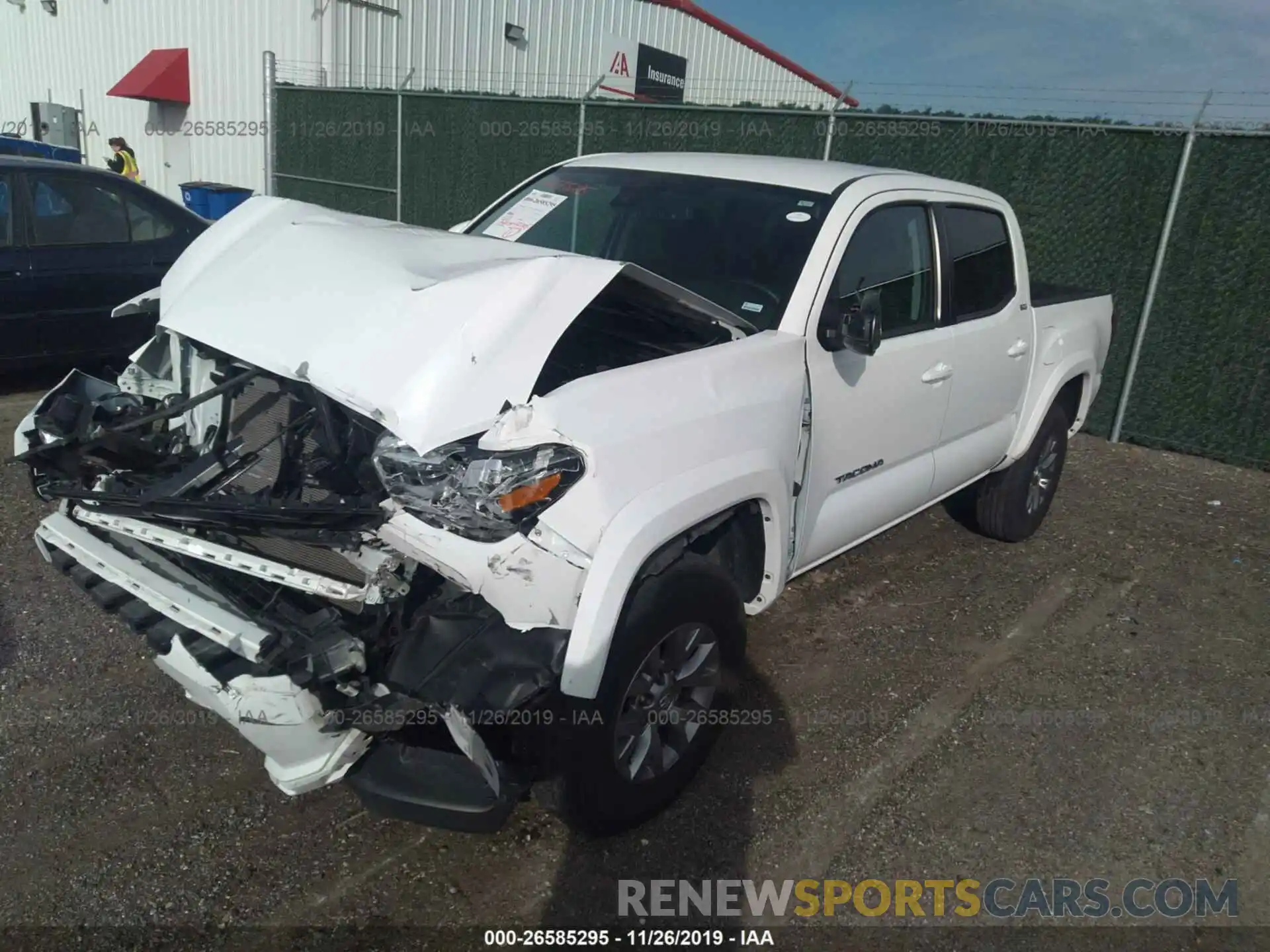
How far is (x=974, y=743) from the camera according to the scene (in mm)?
3633

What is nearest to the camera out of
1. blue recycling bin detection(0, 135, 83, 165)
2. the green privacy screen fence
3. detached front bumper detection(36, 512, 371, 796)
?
detached front bumper detection(36, 512, 371, 796)

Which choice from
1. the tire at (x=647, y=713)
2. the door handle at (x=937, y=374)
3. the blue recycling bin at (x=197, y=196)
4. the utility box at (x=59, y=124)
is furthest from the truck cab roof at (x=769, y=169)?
the utility box at (x=59, y=124)

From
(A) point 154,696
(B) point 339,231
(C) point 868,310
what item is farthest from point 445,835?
(C) point 868,310

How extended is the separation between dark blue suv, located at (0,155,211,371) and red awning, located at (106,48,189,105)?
33.5 ft

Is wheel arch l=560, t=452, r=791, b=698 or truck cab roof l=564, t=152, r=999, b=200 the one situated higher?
truck cab roof l=564, t=152, r=999, b=200

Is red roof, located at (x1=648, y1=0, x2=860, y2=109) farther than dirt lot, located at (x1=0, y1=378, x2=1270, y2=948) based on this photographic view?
Yes

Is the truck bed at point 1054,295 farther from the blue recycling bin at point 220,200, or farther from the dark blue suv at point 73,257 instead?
the blue recycling bin at point 220,200

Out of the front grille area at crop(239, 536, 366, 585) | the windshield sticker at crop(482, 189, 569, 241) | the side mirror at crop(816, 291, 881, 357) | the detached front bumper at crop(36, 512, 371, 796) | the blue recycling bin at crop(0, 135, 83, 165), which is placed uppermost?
the windshield sticker at crop(482, 189, 569, 241)

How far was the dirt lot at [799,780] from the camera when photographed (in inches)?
107

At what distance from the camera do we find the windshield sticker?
13.8 ft

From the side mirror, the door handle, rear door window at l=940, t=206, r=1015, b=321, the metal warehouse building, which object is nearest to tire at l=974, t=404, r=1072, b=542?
rear door window at l=940, t=206, r=1015, b=321

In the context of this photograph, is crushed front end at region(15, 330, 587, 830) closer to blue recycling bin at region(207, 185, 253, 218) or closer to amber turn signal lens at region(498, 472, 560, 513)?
amber turn signal lens at region(498, 472, 560, 513)

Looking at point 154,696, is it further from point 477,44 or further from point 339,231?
point 477,44

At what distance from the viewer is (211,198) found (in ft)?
41.3
